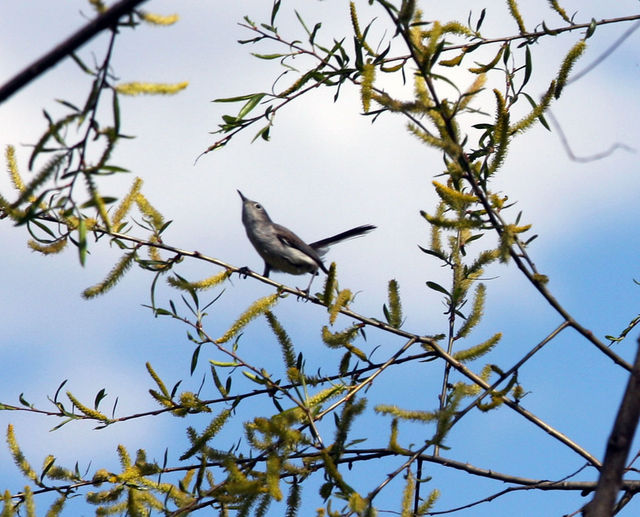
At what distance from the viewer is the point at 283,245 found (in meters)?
8.73

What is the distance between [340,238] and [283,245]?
0.82 meters

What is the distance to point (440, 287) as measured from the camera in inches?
195

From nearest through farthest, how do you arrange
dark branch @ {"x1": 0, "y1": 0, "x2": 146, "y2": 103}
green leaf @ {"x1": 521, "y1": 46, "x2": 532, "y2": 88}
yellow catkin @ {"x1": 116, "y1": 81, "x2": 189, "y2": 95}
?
dark branch @ {"x1": 0, "y1": 0, "x2": 146, "y2": 103} < yellow catkin @ {"x1": 116, "y1": 81, "x2": 189, "y2": 95} < green leaf @ {"x1": 521, "y1": 46, "x2": 532, "y2": 88}

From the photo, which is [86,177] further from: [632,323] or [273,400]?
[632,323]

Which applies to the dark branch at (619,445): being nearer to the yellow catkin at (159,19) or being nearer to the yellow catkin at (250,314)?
the yellow catkin at (159,19)

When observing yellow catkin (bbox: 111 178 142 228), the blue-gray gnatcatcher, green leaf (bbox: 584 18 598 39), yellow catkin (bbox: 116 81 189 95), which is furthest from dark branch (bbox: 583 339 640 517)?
the blue-gray gnatcatcher

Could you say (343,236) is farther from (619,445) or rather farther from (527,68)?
(619,445)

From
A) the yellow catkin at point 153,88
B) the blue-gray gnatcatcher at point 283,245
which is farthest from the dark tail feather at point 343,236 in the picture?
the yellow catkin at point 153,88

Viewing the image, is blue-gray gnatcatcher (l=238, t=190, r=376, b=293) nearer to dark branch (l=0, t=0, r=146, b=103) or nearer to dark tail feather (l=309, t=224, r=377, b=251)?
dark tail feather (l=309, t=224, r=377, b=251)

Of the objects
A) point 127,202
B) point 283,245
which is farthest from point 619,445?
point 283,245

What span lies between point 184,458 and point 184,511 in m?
0.61

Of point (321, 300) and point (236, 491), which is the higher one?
point (321, 300)

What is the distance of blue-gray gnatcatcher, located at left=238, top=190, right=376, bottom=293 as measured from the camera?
28.3 feet

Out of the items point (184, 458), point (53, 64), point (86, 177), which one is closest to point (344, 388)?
point (184, 458)
